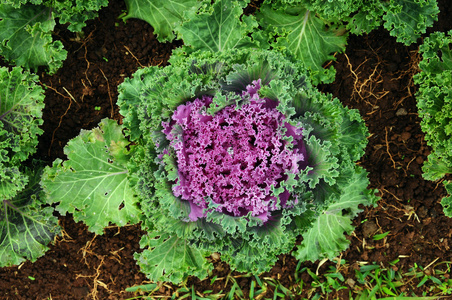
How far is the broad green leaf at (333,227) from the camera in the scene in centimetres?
388

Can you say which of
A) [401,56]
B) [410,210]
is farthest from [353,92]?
[410,210]

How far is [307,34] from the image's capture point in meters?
4.08

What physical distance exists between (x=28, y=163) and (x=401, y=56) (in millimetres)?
3936

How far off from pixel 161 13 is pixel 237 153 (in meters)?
1.80

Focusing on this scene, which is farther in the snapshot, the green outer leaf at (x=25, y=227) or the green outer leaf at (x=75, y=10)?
the green outer leaf at (x=25, y=227)

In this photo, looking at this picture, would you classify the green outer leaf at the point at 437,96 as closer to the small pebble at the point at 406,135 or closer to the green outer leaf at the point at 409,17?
the green outer leaf at the point at 409,17

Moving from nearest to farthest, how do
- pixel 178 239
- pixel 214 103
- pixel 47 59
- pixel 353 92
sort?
pixel 214 103, pixel 178 239, pixel 47 59, pixel 353 92

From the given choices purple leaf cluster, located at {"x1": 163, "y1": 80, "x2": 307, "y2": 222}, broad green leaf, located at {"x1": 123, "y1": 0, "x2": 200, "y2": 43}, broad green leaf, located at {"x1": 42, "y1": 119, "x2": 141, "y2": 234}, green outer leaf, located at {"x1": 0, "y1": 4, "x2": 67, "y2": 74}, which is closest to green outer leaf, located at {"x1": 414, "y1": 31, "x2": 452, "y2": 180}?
purple leaf cluster, located at {"x1": 163, "y1": 80, "x2": 307, "y2": 222}

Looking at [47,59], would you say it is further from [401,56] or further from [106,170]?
[401,56]

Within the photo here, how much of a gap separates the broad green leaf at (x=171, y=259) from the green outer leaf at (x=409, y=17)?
99.6 inches

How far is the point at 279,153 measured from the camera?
3018 millimetres

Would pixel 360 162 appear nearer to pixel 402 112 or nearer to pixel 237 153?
pixel 402 112

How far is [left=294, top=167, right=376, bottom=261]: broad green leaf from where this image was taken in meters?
3.88

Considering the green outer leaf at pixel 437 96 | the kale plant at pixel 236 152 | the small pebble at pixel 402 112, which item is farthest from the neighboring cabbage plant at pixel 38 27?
the small pebble at pixel 402 112
